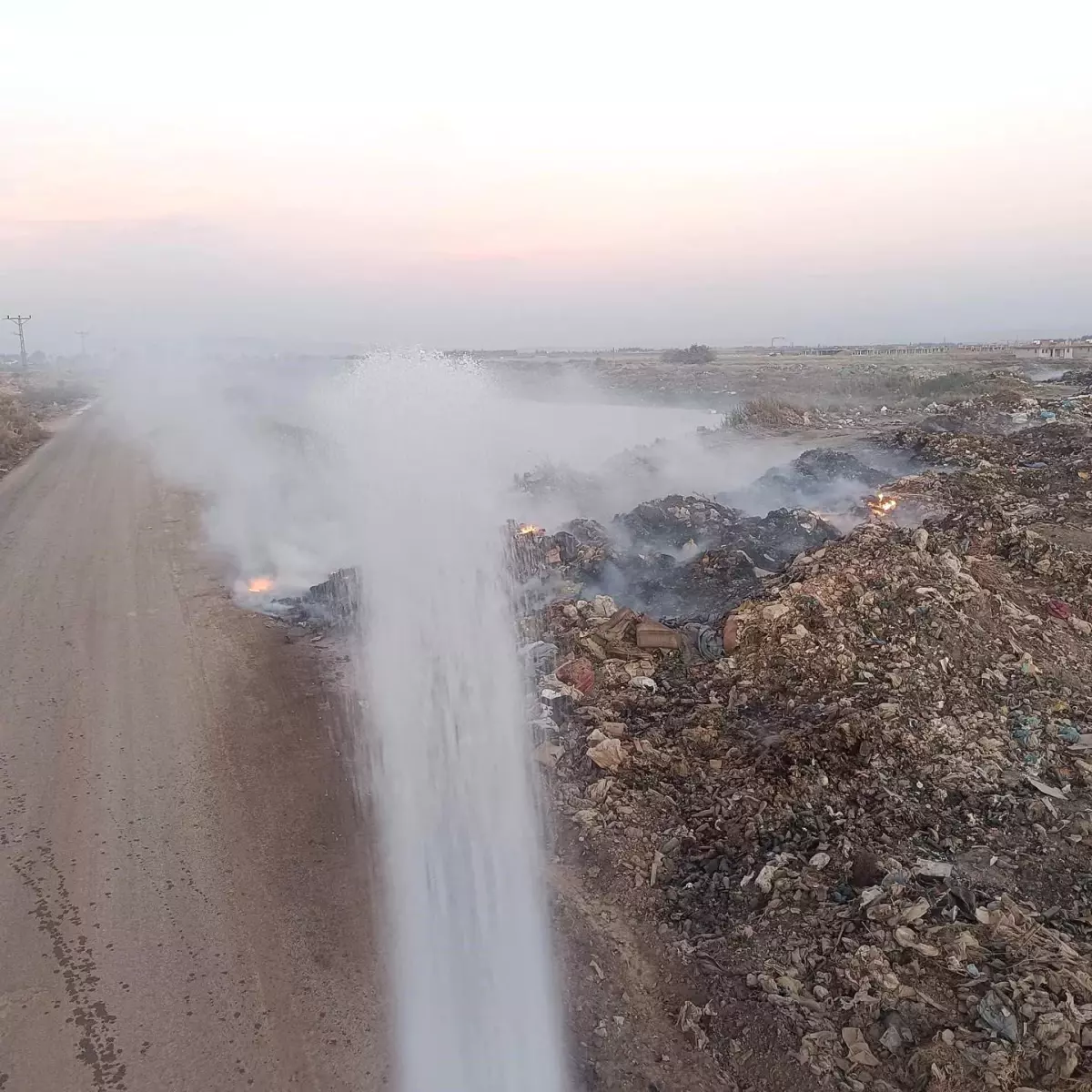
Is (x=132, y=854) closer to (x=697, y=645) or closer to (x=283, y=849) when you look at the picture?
(x=283, y=849)

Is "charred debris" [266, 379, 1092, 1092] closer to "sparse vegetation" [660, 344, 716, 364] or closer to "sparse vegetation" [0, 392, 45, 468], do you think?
"sparse vegetation" [0, 392, 45, 468]

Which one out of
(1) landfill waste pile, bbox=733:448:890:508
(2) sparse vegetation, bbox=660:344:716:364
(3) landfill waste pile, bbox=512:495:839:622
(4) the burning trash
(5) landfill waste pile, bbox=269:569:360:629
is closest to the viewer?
(5) landfill waste pile, bbox=269:569:360:629

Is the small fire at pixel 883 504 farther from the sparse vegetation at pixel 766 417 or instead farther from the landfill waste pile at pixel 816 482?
the sparse vegetation at pixel 766 417

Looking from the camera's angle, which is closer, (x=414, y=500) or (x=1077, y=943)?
(x=1077, y=943)

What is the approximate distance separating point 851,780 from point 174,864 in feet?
17.1

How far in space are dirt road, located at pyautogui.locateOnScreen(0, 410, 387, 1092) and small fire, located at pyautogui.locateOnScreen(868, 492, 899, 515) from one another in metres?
10.1

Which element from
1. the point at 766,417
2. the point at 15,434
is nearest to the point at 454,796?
the point at 766,417

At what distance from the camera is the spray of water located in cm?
431

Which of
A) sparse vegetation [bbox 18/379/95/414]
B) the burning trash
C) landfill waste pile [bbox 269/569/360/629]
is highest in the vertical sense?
sparse vegetation [bbox 18/379/95/414]

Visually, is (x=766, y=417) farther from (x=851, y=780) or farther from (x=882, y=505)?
(x=851, y=780)

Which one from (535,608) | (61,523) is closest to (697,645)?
(535,608)

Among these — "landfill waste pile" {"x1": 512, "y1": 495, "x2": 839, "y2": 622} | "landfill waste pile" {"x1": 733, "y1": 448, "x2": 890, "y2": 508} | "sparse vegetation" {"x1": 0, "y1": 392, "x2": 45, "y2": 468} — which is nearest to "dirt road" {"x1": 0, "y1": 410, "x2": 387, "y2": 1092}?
"landfill waste pile" {"x1": 512, "y1": 495, "x2": 839, "y2": 622}

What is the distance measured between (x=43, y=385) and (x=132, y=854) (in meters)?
59.4

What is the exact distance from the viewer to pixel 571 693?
7684 mm
